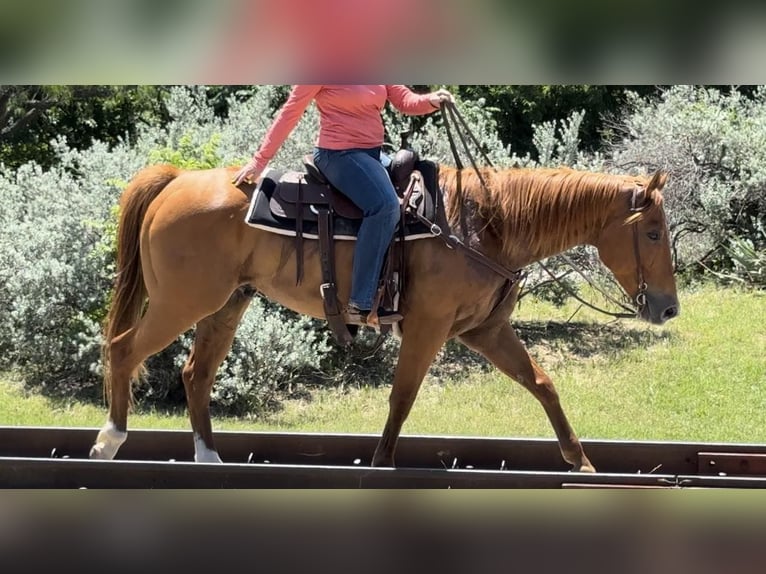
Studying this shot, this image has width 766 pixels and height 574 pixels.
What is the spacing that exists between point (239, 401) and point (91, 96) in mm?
6400

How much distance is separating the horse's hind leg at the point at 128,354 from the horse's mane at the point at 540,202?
1.72 metres

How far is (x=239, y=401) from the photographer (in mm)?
8547

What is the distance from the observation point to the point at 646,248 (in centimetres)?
495

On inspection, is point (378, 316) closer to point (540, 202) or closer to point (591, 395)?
point (540, 202)

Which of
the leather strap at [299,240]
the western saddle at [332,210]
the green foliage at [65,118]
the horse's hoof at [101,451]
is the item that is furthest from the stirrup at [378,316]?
the green foliage at [65,118]

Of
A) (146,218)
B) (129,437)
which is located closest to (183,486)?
(129,437)

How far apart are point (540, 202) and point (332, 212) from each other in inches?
45.7

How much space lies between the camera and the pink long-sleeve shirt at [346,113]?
4.80 meters

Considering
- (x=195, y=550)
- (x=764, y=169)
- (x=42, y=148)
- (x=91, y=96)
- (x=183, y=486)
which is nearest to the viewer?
(x=195, y=550)

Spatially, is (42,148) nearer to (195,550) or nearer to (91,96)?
(91,96)

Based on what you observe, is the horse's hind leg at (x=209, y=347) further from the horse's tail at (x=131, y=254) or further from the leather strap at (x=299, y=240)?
the leather strap at (x=299, y=240)

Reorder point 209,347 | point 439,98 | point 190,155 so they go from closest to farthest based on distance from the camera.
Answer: point 439,98 < point 209,347 < point 190,155

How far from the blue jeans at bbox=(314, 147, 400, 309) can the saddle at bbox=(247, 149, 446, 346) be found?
3.6 inches
